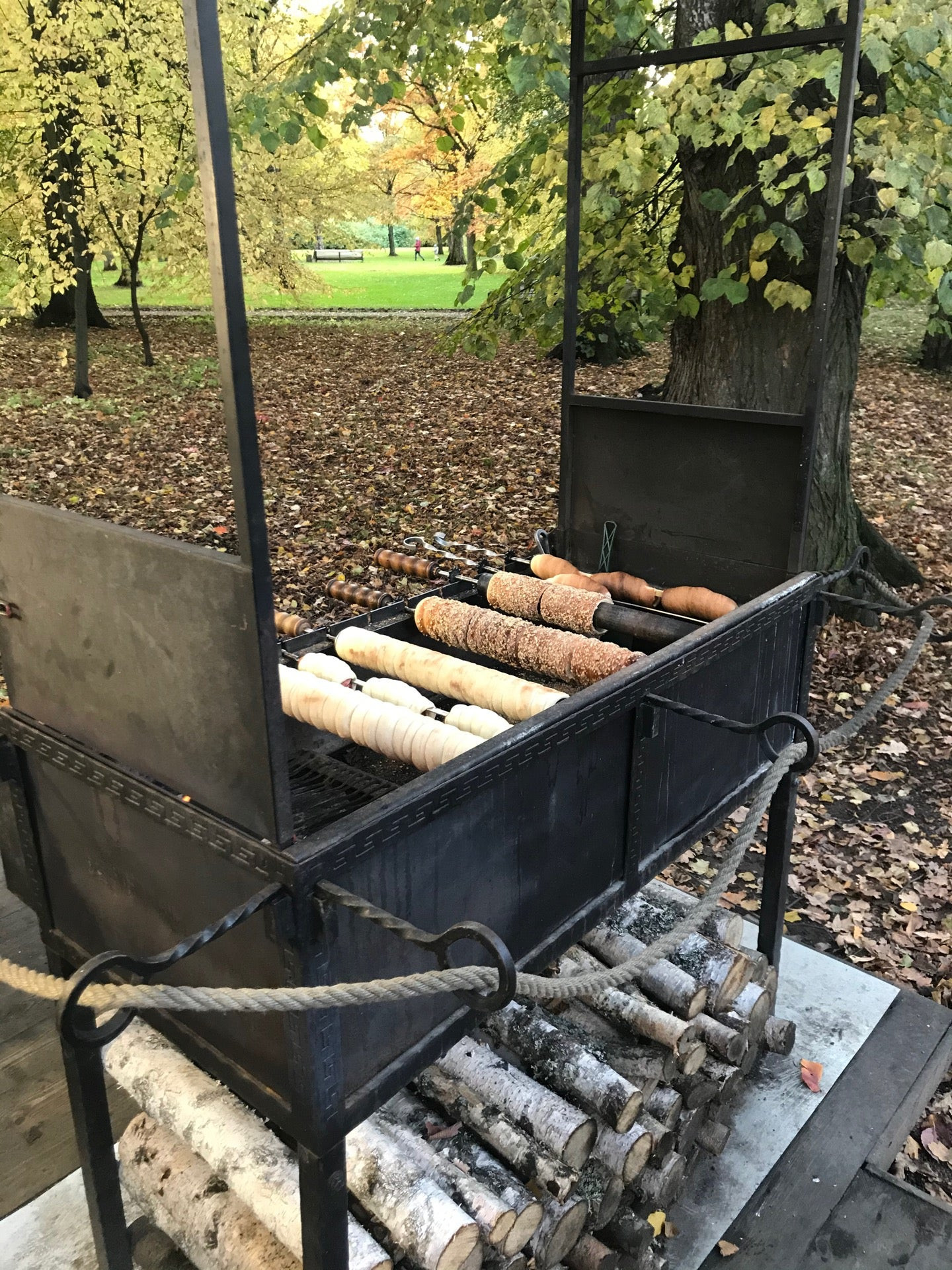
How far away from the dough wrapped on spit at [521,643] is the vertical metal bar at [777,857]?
0.81 metres

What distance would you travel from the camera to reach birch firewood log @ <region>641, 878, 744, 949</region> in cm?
341

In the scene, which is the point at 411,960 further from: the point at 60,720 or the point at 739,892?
the point at 739,892

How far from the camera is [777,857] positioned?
3.35 meters

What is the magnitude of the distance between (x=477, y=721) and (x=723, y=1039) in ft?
4.30

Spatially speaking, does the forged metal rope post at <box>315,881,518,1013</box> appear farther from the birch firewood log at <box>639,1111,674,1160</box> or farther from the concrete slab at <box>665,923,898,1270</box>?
the concrete slab at <box>665,923,898,1270</box>

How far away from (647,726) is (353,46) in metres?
4.07

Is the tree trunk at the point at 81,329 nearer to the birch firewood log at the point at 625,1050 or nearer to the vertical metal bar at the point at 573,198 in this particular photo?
the vertical metal bar at the point at 573,198

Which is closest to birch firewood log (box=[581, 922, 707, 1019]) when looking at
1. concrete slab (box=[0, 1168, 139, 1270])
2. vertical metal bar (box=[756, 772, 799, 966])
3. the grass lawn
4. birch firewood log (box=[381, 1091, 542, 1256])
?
vertical metal bar (box=[756, 772, 799, 966])

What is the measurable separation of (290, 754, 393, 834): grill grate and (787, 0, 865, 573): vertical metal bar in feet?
6.19

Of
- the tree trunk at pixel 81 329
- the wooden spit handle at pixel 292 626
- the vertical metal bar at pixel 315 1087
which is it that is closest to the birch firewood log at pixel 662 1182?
the vertical metal bar at pixel 315 1087

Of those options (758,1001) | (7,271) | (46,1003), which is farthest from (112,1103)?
(7,271)

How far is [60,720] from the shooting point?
2139 millimetres

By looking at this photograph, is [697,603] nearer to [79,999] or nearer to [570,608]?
[570,608]

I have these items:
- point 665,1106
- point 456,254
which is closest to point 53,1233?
point 665,1106
